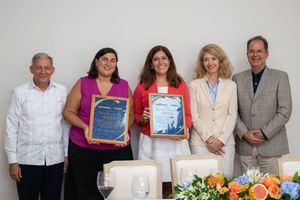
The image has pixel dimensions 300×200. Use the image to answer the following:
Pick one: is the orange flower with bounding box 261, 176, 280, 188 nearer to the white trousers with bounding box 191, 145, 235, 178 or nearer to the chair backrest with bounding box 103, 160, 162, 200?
the chair backrest with bounding box 103, 160, 162, 200

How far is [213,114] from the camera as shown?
3.47m

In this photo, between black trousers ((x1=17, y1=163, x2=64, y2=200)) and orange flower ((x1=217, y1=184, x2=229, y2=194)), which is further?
black trousers ((x1=17, y1=163, x2=64, y2=200))

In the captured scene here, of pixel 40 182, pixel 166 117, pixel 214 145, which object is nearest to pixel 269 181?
pixel 166 117

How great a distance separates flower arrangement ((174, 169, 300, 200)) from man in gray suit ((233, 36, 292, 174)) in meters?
1.82

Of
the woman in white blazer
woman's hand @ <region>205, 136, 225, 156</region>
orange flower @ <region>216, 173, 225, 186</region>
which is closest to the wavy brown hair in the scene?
the woman in white blazer

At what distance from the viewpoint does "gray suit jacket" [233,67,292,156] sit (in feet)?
11.4

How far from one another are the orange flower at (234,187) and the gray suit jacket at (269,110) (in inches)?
76.6

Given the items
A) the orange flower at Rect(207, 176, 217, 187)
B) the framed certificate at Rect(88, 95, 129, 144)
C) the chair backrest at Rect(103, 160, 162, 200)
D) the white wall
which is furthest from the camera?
the white wall

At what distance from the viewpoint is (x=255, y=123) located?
11.6 ft

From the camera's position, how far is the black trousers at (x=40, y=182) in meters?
3.23

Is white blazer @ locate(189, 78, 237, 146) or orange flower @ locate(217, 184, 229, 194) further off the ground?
white blazer @ locate(189, 78, 237, 146)

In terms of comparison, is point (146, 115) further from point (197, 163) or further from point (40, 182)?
point (40, 182)

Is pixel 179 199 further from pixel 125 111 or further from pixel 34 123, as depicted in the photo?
pixel 34 123

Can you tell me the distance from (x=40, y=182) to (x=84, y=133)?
587 mm
